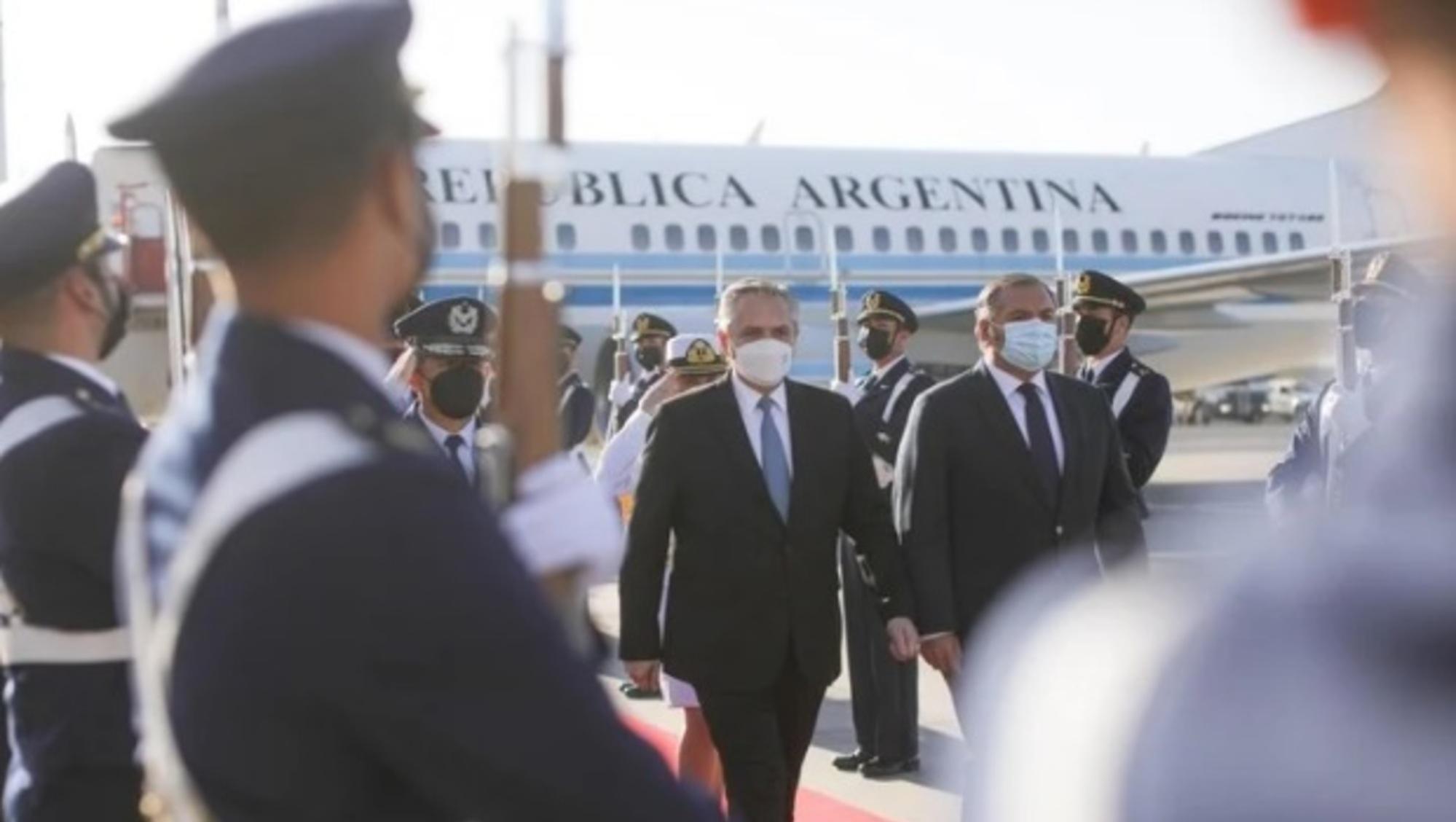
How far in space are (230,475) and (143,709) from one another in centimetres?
31

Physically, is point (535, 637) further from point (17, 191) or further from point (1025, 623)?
point (17, 191)

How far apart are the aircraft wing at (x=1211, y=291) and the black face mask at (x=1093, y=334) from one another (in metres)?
16.2

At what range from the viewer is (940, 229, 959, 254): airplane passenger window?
28.0m

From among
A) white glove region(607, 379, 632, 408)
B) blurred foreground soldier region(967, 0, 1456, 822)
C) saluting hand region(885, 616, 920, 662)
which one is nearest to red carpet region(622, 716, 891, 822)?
saluting hand region(885, 616, 920, 662)

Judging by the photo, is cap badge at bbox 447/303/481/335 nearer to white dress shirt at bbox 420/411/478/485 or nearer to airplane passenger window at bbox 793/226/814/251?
white dress shirt at bbox 420/411/478/485

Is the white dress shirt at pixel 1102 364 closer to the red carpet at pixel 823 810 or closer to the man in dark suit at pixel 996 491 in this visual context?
the red carpet at pixel 823 810

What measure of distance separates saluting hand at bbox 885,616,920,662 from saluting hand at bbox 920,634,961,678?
0.03 m

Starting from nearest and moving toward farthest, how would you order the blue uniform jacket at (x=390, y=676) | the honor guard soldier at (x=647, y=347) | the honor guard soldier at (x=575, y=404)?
the blue uniform jacket at (x=390, y=676) < the honor guard soldier at (x=575, y=404) < the honor guard soldier at (x=647, y=347)

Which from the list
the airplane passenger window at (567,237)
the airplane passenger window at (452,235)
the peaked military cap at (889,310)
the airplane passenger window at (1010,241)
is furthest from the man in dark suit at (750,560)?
the airplane passenger window at (1010,241)

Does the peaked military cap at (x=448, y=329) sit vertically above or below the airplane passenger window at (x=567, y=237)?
below

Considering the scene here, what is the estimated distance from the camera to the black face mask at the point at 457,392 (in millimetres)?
6906

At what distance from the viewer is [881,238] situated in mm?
27703

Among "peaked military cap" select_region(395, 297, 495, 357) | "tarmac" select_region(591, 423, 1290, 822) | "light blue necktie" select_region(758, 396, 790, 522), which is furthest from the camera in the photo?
"tarmac" select_region(591, 423, 1290, 822)

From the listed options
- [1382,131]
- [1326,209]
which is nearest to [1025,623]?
[1382,131]
